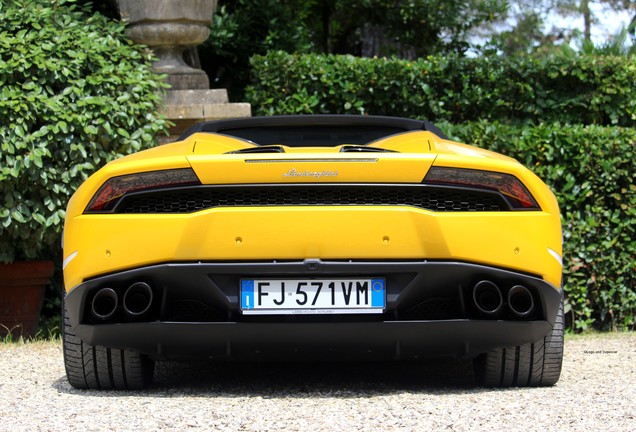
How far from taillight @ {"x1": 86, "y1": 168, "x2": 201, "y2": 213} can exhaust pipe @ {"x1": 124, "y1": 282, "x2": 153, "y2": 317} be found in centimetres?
34

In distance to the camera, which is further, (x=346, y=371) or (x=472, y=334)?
(x=346, y=371)

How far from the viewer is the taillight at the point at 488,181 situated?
431 centimetres

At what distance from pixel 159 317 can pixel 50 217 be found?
265 centimetres

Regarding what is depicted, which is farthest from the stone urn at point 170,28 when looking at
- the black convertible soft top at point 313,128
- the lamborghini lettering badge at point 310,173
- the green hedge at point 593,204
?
the lamborghini lettering badge at point 310,173

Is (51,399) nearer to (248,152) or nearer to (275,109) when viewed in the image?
(248,152)

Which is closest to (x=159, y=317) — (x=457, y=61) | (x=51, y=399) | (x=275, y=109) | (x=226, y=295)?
(x=226, y=295)

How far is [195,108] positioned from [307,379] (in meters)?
3.66

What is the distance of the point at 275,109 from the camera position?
352 inches

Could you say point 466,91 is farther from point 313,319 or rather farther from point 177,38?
point 313,319

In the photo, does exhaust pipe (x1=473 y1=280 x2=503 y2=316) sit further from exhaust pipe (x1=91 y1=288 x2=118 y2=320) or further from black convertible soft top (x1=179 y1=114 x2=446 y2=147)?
exhaust pipe (x1=91 y1=288 x2=118 y2=320)

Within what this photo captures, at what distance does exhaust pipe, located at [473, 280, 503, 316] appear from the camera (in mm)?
4320

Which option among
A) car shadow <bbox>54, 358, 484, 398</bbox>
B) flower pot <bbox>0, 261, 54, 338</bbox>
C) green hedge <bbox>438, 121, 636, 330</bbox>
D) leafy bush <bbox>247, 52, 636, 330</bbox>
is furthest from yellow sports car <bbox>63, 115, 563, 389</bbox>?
leafy bush <bbox>247, 52, 636, 330</bbox>

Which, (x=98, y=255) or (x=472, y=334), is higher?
(x=98, y=255)

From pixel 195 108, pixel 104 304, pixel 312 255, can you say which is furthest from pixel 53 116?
pixel 312 255
